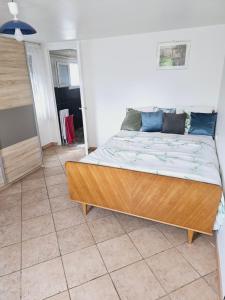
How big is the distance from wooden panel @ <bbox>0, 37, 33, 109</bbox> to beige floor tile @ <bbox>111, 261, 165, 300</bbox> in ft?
8.10

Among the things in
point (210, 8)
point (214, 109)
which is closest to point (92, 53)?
point (210, 8)

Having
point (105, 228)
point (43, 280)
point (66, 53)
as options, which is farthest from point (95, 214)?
point (66, 53)

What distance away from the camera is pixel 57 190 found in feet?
9.50

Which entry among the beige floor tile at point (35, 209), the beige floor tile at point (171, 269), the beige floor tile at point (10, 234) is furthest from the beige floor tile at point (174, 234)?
the beige floor tile at point (10, 234)

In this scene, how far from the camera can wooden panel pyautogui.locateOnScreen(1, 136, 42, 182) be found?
9.48 ft

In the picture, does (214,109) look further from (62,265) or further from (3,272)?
(3,272)

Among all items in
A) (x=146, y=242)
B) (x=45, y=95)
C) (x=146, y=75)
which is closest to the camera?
(x=146, y=242)

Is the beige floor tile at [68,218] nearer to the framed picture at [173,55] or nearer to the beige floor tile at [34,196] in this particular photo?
the beige floor tile at [34,196]

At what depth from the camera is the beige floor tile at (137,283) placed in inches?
57.7

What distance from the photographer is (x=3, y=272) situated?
5.46 feet

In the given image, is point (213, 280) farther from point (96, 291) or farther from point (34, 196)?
point (34, 196)

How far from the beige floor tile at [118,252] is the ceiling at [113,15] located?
231 cm

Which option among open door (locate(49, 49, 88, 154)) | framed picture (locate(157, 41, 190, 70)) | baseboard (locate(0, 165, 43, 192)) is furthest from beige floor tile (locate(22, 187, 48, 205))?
framed picture (locate(157, 41, 190, 70))

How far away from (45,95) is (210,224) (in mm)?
3969
